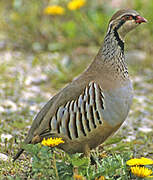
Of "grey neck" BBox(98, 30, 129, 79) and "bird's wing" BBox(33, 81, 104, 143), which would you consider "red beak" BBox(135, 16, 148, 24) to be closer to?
"grey neck" BBox(98, 30, 129, 79)

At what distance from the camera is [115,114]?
11.1ft

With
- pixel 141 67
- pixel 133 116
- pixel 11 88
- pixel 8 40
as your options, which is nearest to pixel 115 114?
pixel 133 116

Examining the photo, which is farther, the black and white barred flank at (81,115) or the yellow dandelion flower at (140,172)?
the black and white barred flank at (81,115)

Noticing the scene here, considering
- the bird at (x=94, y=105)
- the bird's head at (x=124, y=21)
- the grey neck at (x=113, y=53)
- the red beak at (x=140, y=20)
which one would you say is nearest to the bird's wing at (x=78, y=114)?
the bird at (x=94, y=105)

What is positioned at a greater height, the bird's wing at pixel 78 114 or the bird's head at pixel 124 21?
the bird's head at pixel 124 21

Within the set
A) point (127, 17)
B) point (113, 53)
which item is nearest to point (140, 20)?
point (127, 17)

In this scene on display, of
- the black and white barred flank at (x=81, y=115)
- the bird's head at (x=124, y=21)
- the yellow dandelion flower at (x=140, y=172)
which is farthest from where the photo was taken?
the bird's head at (x=124, y=21)

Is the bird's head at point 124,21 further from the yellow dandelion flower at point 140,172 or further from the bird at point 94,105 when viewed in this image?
the yellow dandelion flower at point 140,172

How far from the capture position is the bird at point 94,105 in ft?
11.1

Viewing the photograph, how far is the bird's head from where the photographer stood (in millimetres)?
3562

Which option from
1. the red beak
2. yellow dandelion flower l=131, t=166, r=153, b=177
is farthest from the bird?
yellow dandelion flower l=131, t=166, r=153, b=177

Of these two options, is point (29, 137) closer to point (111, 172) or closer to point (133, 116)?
point (111, 172)

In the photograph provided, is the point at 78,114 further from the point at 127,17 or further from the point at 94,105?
the point at 127,17

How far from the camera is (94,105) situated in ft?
11.1
